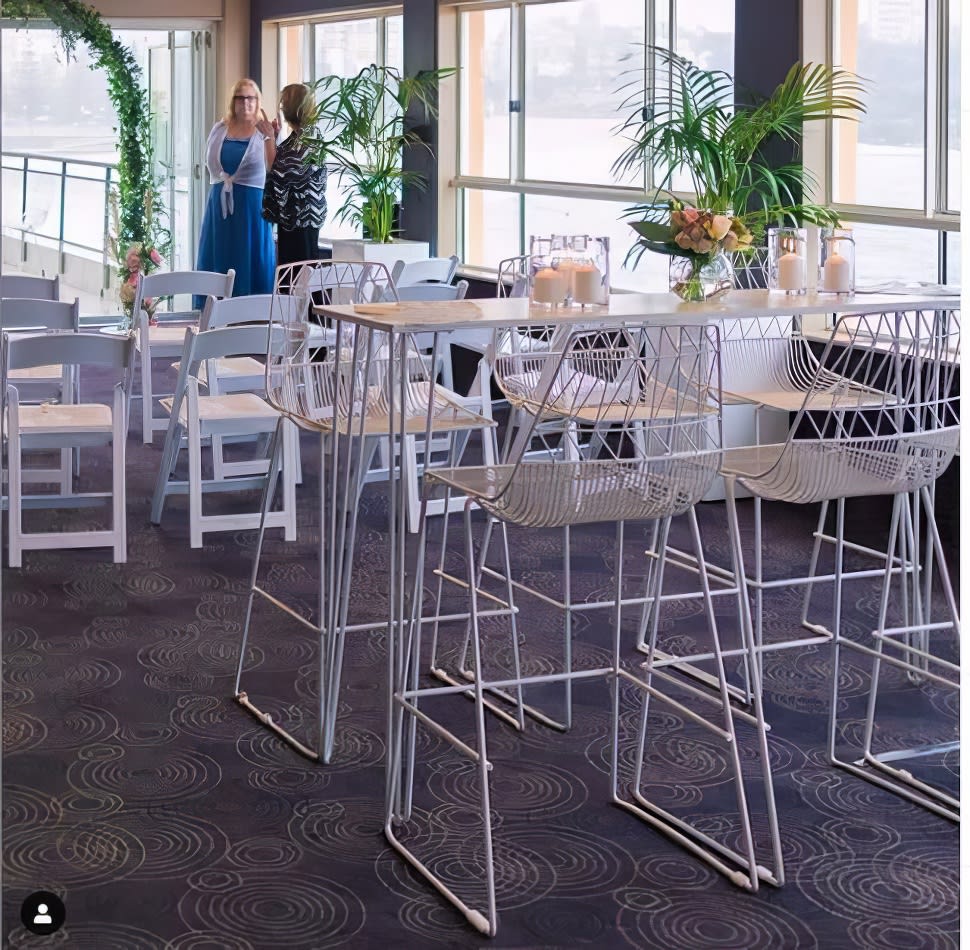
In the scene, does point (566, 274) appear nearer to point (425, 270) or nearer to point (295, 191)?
point (425, 270)

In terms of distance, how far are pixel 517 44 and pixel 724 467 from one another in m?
5.92

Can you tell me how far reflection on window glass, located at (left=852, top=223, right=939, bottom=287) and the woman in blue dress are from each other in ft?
14.4

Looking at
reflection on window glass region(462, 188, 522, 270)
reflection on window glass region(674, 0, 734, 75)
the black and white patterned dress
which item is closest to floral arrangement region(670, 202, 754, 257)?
reflection on window glass region(674, 0, 734, 75)

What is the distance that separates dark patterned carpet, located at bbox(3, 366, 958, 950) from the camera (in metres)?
2.65

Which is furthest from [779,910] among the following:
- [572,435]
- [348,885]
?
[572,435]

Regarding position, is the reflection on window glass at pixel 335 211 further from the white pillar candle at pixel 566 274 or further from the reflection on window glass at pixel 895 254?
the white pillar candle at pixel 566 274

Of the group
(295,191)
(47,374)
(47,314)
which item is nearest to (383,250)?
(295,191)

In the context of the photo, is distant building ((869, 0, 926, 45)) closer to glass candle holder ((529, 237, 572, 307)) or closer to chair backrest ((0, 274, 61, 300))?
glass candle holder ((529, 237, 572, 307))

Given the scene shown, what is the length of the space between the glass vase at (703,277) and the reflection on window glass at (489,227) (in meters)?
5.06

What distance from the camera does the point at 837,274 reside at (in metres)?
3.66

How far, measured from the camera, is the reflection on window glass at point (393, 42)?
9828 millimetres

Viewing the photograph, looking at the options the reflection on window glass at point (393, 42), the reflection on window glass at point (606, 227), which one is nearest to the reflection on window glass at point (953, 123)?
the reflection on window glass at point (606, 227)

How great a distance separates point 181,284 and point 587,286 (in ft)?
12.3

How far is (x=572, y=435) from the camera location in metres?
3.69
